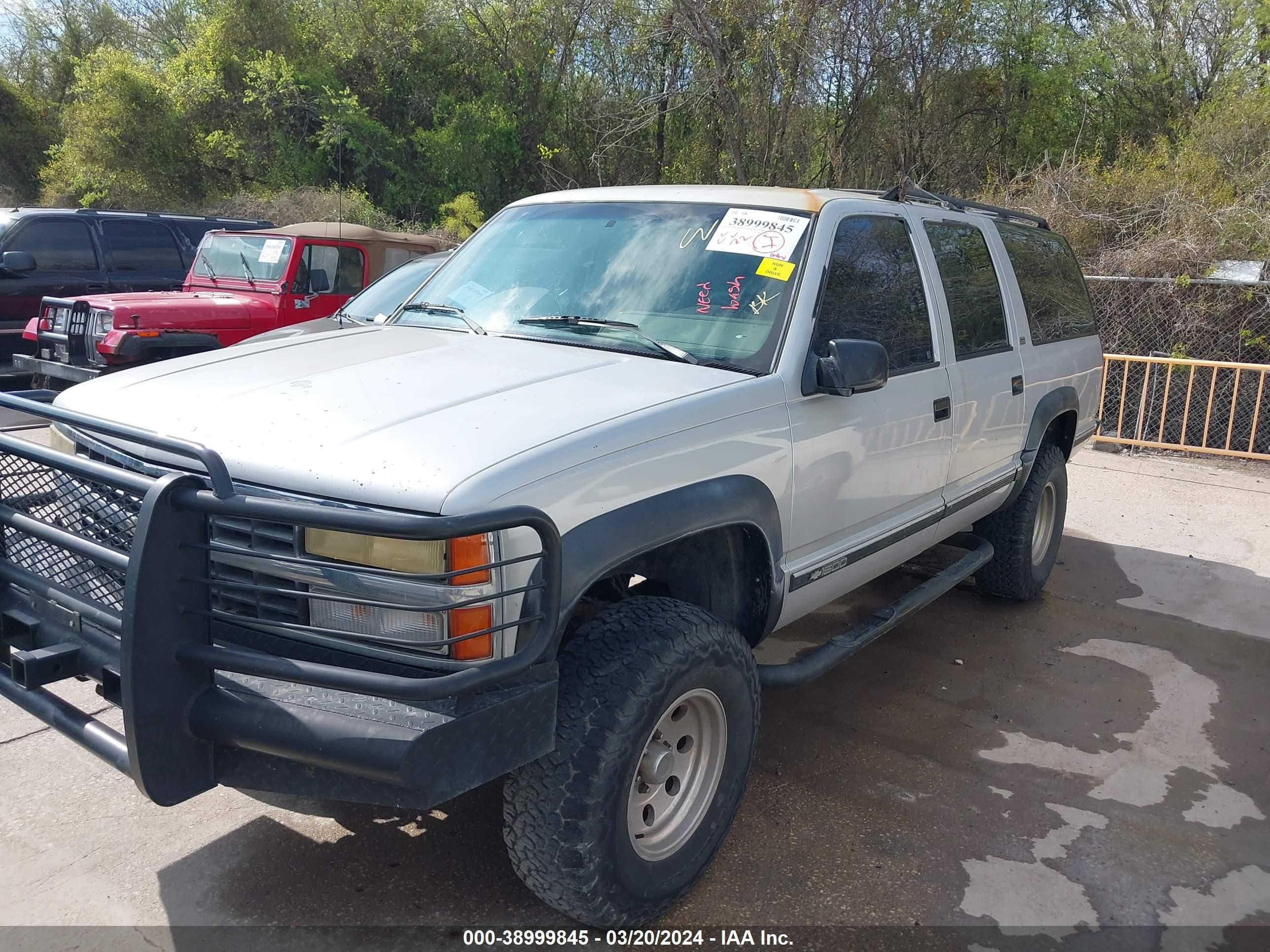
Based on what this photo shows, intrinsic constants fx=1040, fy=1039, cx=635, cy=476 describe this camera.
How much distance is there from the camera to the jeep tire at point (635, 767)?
2.53m

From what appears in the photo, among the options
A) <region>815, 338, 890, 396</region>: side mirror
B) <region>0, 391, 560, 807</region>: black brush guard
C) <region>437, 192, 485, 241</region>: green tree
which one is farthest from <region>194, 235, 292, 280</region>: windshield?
<region>437, 192, 485, 241</region>: green tree

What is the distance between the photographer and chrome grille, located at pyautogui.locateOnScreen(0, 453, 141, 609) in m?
2.55

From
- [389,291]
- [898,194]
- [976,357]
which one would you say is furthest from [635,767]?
[389,291]

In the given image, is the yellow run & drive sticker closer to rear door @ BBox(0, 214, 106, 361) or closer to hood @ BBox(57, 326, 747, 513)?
hood @ BBox(57, 326, 747, 513)

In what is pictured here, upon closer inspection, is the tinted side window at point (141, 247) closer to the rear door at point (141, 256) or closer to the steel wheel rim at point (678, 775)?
the rear door at point (141, 256)

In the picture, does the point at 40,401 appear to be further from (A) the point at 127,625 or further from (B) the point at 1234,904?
(B) the point at 1234,904

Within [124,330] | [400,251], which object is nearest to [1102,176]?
[400,251]

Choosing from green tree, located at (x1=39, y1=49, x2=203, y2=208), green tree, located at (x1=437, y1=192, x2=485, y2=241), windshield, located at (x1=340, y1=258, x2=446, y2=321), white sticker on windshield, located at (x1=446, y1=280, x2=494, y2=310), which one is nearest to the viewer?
white sticker on windshield, located at (x1=446, y1=280, x2=494, y2=310)

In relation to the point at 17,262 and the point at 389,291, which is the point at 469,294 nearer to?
the point at 389,291

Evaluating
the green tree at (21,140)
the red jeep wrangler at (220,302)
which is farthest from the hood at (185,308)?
the green tree at (21,140)

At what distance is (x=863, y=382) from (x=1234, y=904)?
193cm

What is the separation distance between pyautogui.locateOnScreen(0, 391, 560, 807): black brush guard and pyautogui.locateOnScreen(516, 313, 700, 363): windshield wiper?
116 cm

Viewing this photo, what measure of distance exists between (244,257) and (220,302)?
3.14ft

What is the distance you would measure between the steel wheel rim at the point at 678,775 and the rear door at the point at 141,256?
32.1 ft
